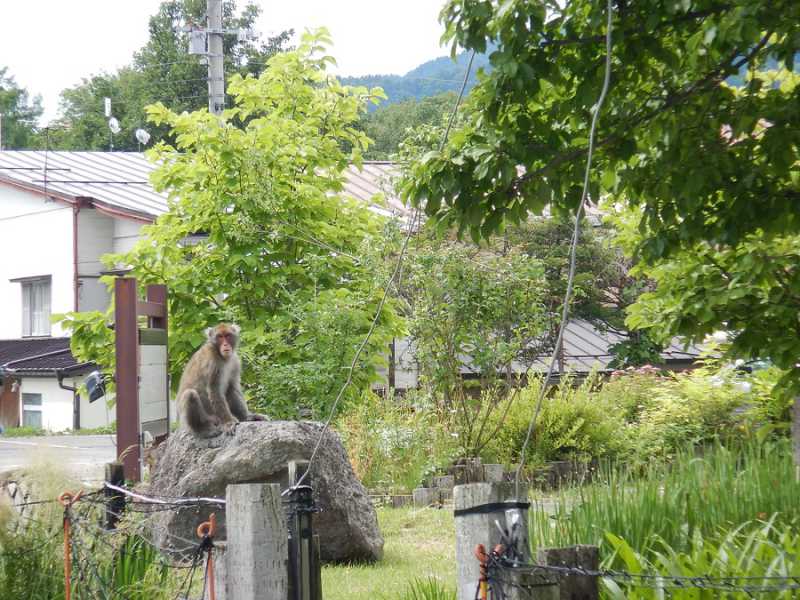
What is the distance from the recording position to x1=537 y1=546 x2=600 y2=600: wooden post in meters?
3.63

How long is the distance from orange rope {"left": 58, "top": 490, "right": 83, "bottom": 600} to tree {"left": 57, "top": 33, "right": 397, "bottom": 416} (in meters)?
6.88

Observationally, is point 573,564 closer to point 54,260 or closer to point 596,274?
point 596,274

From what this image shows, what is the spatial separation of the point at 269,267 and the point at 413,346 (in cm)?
266

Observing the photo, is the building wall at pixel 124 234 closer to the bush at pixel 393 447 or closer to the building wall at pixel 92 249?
the building wall at pixel 92 249

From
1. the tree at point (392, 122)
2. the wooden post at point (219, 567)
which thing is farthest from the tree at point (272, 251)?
the tree at point (392, 122)

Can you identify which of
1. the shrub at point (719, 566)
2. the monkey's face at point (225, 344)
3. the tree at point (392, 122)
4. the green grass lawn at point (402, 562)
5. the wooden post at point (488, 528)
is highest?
the tree at point (392, 122)

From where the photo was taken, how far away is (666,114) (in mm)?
6238

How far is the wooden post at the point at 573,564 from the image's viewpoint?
3633 millimetres

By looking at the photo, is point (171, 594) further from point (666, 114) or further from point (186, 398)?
point (666, 114)

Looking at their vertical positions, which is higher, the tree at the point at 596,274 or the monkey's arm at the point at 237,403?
the tree at the point at 596,274

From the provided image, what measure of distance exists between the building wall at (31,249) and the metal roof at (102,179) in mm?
591

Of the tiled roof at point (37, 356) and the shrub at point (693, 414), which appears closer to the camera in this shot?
the shrub at point (693, 414)

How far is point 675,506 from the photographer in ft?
20.4

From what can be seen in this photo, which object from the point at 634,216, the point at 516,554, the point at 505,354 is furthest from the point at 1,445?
the point at 516,554
